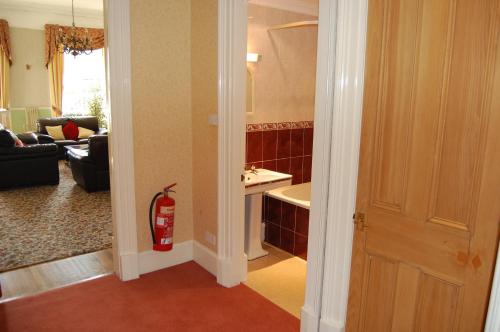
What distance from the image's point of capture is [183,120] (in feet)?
10.7

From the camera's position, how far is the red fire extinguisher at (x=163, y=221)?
10.3 ft

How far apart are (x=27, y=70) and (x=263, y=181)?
7.08m

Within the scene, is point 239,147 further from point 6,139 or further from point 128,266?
point 6,139

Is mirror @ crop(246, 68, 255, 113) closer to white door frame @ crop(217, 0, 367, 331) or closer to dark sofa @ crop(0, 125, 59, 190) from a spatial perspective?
white door frame @ crop(217, 0, 367, 331)

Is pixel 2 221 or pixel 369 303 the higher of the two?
pixel 369 303

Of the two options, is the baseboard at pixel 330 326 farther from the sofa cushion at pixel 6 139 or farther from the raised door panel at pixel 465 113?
the sofa cushion at pixel 6 139

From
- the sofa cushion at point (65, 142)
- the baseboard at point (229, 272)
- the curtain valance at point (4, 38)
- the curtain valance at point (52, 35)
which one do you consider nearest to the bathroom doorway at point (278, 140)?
the baseboard at point (229, 272)

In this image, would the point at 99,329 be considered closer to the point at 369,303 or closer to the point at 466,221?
the point at 369,303

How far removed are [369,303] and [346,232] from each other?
359 mm

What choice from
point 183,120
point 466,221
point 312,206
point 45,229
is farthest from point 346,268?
point 45,229

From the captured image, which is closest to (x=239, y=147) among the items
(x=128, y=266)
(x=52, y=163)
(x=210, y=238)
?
(x=210, y=238)

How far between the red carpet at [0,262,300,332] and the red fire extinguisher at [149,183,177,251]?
28cm

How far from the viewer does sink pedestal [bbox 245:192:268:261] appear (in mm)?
3705

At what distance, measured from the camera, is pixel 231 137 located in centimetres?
288
